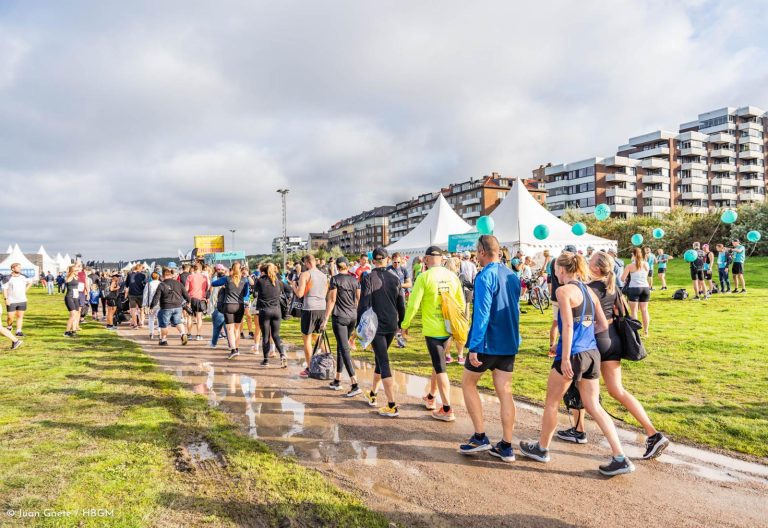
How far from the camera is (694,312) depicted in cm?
1356

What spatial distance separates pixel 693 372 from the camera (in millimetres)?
7254

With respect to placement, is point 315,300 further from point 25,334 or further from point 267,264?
point 25,334

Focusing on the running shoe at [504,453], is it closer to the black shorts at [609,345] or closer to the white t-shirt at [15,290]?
the black shorts at [609,345]

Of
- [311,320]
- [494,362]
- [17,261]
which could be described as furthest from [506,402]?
[17,261]

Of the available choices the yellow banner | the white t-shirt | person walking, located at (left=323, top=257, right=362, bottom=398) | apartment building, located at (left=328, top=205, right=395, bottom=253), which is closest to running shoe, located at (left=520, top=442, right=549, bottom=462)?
person walking, located at (left=323, top=257, right=362, bottom=398)

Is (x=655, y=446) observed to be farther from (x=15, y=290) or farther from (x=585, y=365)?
(x=15, y=290)

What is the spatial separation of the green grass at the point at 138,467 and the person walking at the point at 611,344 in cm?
257

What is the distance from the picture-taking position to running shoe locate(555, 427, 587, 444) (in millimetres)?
4793

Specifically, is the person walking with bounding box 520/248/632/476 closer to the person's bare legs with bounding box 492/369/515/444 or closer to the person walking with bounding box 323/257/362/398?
the person's bare legs with bounding box 492/369/515/444

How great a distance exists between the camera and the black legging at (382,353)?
5.63m

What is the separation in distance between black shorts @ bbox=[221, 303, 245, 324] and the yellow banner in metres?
47.3

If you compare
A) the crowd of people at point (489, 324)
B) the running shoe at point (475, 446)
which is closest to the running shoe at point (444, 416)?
the crowd of people at point (489, 324)


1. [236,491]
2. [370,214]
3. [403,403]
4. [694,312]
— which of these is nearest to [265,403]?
[403,403]

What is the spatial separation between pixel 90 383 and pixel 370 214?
137186 millimetres
